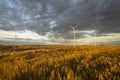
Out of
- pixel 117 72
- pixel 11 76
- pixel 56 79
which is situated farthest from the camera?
pixel 117 72

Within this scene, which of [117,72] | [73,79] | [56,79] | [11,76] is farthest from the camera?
[117,72]

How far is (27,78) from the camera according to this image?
6543 mm

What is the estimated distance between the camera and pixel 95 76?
22.6ft

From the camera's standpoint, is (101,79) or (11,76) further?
(11,76)

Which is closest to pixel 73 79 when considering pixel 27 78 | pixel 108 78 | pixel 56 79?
pixel 56 79

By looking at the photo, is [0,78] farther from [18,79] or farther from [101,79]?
[101,79]

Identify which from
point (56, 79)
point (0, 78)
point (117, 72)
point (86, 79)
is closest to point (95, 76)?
point (86, 79)

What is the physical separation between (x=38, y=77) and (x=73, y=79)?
5.02 feet

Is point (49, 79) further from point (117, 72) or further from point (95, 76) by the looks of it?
point (117, 72)

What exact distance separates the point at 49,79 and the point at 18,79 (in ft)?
3.72

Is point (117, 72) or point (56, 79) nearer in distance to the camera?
point (56, 79)

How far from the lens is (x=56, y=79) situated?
6.17 metres

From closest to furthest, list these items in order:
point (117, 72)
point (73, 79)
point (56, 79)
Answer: point (73, 79) < point (56, 79) < point (117, 72)

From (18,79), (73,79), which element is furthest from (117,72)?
(18,79)
